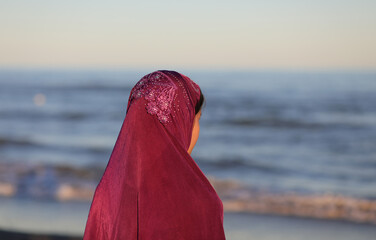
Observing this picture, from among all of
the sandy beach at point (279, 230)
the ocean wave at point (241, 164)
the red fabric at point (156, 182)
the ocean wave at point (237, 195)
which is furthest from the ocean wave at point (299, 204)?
the red fabric at point (156, 182)

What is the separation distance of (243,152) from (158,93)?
10224mm

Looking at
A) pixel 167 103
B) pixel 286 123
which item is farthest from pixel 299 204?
pixel 286 123

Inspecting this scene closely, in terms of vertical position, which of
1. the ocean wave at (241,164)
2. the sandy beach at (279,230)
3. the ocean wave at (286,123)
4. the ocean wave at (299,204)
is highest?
the ocean wave at (286,123)

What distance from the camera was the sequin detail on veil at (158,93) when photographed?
6.49 ft

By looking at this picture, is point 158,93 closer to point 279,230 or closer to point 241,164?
point 279,230

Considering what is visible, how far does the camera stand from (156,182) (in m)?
1.95

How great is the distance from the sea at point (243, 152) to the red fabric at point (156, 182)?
3799 mm

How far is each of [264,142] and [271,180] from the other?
494 cm

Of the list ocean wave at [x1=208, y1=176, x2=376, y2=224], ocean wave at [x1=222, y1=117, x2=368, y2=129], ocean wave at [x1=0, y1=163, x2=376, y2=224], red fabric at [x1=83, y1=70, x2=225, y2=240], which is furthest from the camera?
ocean wave at [x1=222, y1=117, x2=368, y2=129]

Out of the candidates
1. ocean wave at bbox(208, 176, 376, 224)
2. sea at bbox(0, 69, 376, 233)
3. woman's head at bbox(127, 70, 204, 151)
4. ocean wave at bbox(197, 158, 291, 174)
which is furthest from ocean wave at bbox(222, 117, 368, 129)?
woman's head at bbox(127, 70, 204, 151)

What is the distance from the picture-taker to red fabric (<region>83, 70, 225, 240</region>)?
1946 mm

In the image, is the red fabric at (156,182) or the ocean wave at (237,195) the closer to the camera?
the red fabric at (156,182)

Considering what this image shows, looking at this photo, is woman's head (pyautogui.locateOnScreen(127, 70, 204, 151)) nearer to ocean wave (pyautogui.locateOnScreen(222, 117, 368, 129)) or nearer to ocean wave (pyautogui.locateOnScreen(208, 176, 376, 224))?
ocean wave (pyautogui.locateOnScreen(208, 176, 376, 224))

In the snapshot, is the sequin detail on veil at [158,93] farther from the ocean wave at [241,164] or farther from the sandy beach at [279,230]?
the ocean wave at [241,164]
